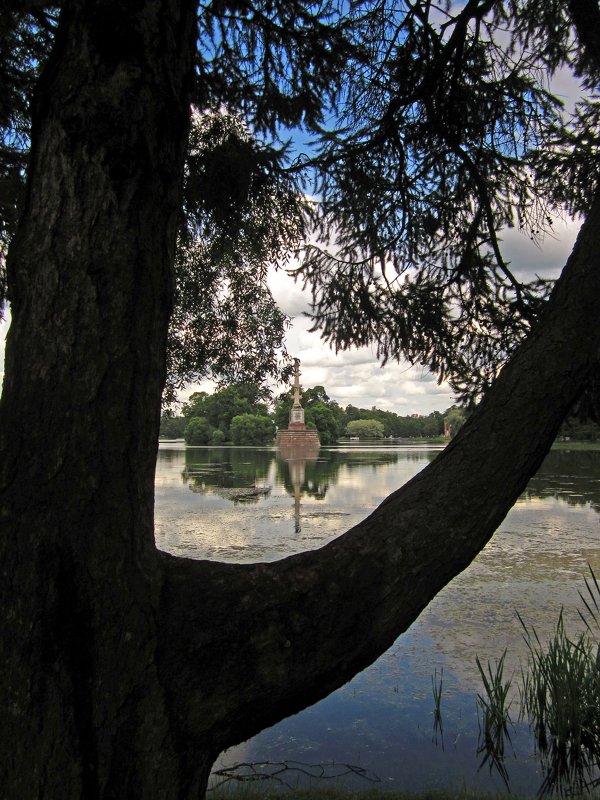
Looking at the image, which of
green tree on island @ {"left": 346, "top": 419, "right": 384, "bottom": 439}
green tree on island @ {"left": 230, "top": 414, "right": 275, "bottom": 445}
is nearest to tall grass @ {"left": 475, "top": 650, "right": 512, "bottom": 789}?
green tree on island @ {"left": 230, "top": 414, "right": 275, "bottom": 445}

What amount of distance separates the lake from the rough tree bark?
2750 millimetres

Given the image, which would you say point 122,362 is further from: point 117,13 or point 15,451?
point 117,13

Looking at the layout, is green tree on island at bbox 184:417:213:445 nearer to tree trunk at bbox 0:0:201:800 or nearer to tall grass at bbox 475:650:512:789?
tall grass at bbox 475:650:512:789

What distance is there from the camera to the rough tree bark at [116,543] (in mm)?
1372

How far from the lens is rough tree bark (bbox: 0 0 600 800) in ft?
4.50

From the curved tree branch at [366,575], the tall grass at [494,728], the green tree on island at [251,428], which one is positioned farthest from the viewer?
the green tree on island at [251,428]

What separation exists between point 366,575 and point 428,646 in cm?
467

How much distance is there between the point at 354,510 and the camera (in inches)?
577

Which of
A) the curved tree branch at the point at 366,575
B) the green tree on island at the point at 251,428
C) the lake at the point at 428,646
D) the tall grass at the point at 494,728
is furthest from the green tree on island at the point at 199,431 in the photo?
the curved tree branch at the point at 366,575

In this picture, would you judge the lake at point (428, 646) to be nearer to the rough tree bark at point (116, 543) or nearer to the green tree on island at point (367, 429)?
the rough tree bark at point (116, 543)

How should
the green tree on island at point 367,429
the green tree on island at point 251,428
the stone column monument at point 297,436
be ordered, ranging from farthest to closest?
the green tree on island at point 367,429
the green tree on island at point 251,428
the stone column monument at point 297,436

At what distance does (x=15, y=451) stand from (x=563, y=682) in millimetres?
3958

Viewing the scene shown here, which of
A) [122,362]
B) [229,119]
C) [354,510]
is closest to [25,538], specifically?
[122,362]

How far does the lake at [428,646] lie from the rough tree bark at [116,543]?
275cm
